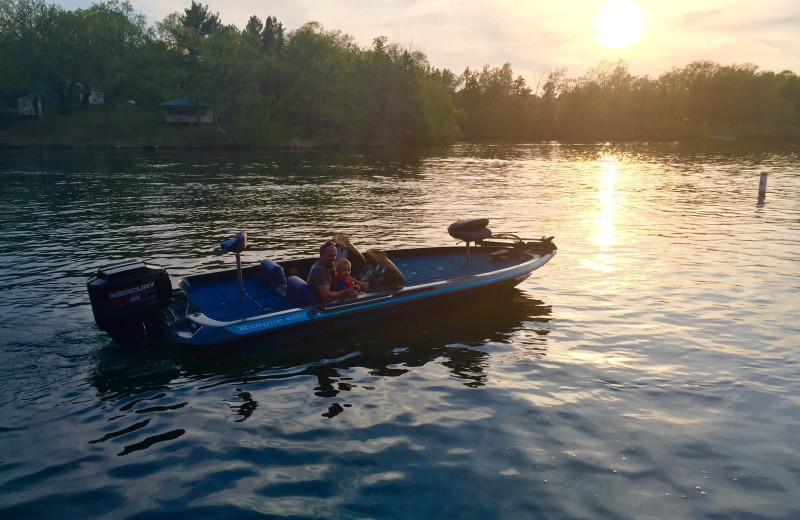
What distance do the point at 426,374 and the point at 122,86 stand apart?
278 feet

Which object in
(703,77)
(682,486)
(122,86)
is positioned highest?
(703,77)

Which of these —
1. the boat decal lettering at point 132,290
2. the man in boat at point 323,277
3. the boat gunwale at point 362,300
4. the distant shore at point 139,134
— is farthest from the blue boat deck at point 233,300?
the distant shore at point 139,134

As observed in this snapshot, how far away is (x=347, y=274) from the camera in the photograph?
38.8 ft

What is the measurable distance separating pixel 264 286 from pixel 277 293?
0.64 meters

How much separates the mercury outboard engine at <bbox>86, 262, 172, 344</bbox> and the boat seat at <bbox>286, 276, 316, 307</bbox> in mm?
2144

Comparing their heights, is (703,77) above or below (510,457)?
above

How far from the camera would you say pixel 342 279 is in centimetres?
1177

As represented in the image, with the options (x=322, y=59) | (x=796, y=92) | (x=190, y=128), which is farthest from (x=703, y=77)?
(x=190, y=128)

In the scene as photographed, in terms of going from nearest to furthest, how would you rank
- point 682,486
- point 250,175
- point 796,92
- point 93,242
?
point 682,486, point 93,242, point 250,175, point 796,92

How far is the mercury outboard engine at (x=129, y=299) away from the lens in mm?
9547

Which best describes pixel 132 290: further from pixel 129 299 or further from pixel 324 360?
pixel 324 360

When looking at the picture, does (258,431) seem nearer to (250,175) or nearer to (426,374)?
(426,374)

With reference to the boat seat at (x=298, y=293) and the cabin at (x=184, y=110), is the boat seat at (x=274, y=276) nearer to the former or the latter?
the boat seat at (x=298, y=293)

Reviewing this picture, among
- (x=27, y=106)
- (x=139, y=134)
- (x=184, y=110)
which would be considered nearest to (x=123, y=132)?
(x=139, y=134)
